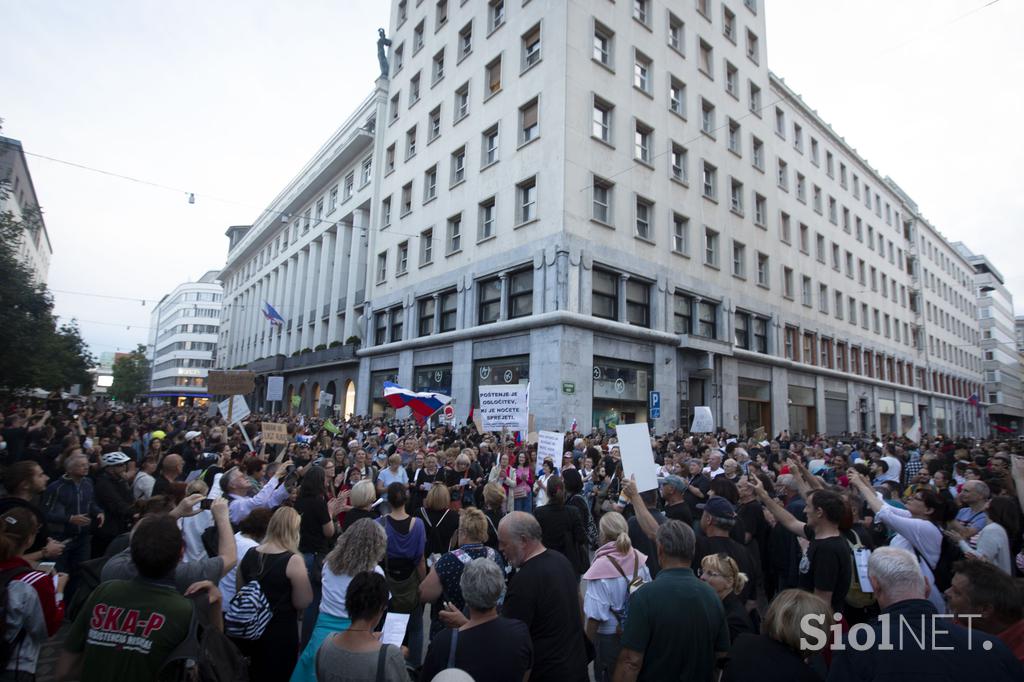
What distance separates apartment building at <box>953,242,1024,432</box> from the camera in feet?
242

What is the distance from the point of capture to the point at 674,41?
27.0 metres

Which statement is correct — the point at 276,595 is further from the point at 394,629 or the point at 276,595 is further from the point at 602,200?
the point at 602,200

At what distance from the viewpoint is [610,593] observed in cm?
416

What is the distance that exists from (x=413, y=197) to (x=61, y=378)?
21.9m

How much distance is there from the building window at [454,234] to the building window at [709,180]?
12608mm

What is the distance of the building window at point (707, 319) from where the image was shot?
25.2 metres

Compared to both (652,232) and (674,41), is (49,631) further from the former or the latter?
(674,41)

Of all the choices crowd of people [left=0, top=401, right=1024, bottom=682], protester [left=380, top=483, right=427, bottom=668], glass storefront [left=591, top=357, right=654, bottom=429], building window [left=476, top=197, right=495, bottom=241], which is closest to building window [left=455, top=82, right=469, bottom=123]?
building window [left=476, top=197, right=495, bottom=241]

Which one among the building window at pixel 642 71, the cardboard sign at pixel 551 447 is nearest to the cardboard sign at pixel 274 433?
the cardboard sign at pixel 551 447

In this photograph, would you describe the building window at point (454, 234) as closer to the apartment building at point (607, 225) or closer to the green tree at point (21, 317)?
the apartment building at point (607, 225)

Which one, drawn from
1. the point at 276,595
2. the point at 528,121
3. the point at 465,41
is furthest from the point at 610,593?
the point at 465,41

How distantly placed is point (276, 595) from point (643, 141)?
81.2 ft

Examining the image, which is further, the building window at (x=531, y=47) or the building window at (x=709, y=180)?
the building window at (x=709, y=180)

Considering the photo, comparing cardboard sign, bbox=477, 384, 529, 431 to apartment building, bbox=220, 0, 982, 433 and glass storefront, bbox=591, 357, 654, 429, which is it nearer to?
apartment building, bbox=220, 0, 982, 433
